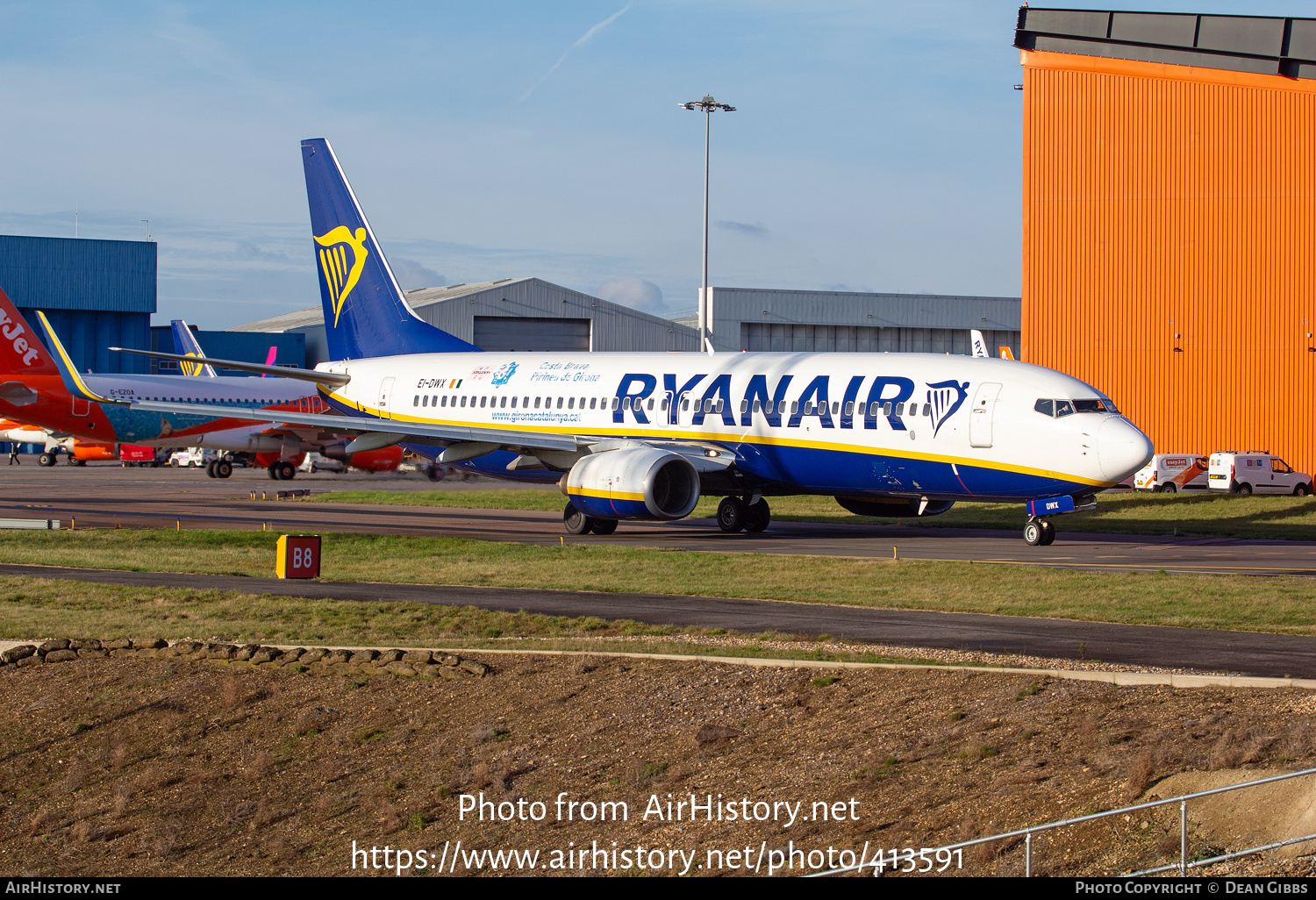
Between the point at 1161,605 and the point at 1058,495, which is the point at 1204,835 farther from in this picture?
the point at 1058,495

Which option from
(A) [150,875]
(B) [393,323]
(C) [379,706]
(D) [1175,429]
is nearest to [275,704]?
(C) [379,706]

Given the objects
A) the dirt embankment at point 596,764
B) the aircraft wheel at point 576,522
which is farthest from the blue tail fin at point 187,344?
the dirt embankment at point 596,764

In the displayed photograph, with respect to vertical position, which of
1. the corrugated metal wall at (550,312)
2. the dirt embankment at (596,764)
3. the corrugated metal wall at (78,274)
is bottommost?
the dirt embankment at (596,764)

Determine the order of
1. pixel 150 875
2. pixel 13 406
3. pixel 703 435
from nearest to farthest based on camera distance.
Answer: pixel 150 875 < pixel 703 435 < pixel 13 406

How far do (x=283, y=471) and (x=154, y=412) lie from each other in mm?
9117

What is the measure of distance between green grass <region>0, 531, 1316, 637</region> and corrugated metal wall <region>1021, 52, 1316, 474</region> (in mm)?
28834

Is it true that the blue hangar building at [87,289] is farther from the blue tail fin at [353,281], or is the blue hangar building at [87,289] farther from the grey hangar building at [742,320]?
the blue tail fin at [353,281]

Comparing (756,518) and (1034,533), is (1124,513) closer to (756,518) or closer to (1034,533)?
(1034,533)

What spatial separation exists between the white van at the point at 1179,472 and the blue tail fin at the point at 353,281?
27.0 m

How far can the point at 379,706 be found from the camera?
14.5m

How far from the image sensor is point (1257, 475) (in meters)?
47.8

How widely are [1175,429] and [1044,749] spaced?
141 ft

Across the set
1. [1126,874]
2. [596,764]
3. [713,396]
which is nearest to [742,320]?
[713,396]

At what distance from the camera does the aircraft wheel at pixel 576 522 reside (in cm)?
3384
